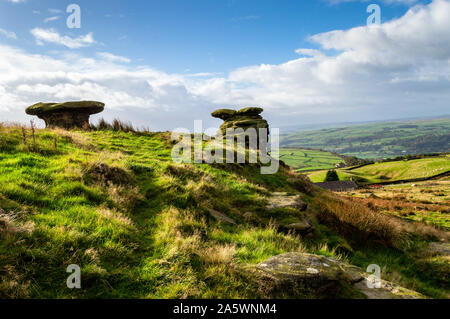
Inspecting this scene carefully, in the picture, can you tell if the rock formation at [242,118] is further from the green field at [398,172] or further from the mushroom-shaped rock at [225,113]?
the green field at [398,172]

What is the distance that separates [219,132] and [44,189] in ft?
99.8

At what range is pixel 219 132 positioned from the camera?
3731cm

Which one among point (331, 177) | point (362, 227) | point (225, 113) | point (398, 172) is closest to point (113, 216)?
point (362, 227)

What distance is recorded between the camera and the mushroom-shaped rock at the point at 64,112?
83.3 feet

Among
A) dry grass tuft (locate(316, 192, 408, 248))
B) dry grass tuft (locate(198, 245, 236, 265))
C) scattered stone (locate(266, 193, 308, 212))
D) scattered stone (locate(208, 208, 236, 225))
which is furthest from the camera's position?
scattered stone (locate(266, 193, 308, 212))

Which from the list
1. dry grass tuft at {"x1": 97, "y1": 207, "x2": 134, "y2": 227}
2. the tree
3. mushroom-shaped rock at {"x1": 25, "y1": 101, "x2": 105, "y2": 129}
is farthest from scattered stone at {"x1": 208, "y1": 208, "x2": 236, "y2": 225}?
the tree

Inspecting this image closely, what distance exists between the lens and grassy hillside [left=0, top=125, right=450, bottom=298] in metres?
4.72

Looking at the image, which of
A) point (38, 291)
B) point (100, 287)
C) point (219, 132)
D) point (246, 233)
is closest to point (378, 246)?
point (246, 233)

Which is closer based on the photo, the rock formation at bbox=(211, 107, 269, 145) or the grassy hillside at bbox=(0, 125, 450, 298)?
the grassy hillside at bbox=(0, 125, 450, 298)

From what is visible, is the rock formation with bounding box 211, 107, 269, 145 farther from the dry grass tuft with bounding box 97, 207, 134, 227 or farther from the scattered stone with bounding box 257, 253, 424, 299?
the scattered stone with bounding box 257, 253, 424, 299

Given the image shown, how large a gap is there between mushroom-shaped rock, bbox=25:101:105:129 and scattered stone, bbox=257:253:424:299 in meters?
25.3

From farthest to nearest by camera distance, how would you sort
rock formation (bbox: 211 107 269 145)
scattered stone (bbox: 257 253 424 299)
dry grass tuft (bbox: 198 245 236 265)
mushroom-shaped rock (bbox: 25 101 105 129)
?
rock formation (bbox: 211 107 269 145), mushroom-shaped rock (bbox: 25 101 105 129), dry grass tuft (bbox: 198 245 236 265), scattered stone (bbox: 257 253 424 299)

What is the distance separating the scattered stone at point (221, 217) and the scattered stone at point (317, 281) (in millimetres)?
4032

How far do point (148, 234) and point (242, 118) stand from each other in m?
32.7
